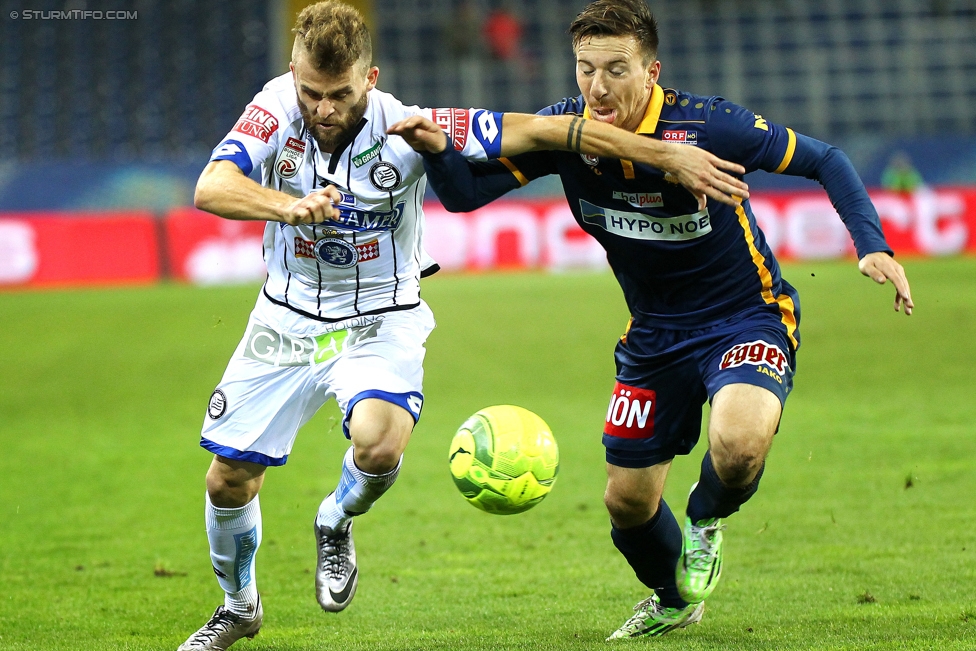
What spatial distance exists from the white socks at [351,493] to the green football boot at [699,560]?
117cm

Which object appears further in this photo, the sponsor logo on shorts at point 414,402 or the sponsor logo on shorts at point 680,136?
the sponsor logo on shorts at point 414,402

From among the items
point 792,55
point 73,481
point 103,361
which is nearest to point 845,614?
point 73,481

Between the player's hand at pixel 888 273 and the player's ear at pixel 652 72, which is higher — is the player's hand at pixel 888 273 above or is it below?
below

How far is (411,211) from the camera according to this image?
16.2ft

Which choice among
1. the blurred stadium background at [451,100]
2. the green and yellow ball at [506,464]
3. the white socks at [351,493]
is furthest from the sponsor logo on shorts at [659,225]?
the blurred stadium background at [451,100]

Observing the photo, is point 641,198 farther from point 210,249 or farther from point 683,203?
point 210,249

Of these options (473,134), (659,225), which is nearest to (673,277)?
(659,225)

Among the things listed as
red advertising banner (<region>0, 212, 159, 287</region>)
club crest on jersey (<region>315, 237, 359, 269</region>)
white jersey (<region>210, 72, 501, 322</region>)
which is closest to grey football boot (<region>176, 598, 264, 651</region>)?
white jersey (<region>210, 72, 501, 322</region>)

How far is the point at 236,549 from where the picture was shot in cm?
481

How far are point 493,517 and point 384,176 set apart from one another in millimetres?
3249

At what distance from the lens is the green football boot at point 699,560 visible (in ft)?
15.6

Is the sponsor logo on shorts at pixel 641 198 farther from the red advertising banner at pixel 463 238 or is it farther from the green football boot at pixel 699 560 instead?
the red advertising banner at pixel 463 238

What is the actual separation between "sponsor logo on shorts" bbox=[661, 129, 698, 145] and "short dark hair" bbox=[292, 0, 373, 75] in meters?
1.17

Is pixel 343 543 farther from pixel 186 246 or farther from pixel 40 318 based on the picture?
pixel 186 246
